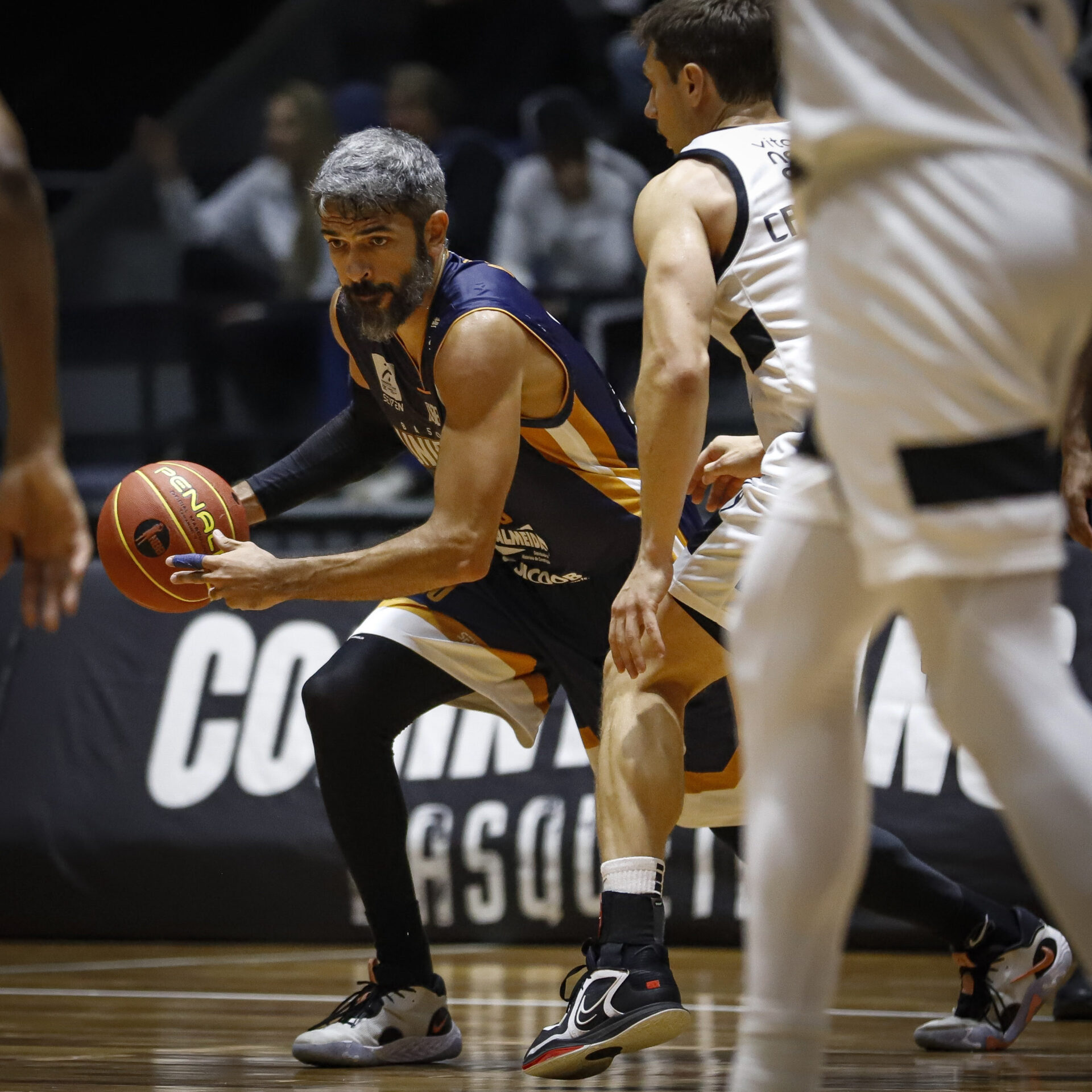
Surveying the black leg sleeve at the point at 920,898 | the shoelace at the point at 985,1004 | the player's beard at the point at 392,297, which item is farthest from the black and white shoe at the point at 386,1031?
the player's beard at the point at 392,297

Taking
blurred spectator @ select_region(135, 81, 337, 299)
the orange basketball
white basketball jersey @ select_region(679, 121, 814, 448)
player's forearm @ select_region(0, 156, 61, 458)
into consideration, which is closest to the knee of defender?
the orange basketball

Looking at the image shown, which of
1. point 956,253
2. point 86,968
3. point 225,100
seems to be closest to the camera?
point 956,253

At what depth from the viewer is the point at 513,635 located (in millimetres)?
3869

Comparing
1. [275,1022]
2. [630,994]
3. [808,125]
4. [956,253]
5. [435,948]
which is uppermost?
[808,125]

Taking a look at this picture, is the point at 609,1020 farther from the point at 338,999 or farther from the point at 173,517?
the point at 338,999

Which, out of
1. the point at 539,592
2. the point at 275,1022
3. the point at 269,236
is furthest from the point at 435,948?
the point at 269,236

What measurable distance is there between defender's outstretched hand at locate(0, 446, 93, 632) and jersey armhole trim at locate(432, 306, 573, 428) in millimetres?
1691

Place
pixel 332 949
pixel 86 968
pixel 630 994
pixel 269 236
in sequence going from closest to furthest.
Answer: pixel 630 994, pixel 86 968, pixel 332 949, pixel 269 236

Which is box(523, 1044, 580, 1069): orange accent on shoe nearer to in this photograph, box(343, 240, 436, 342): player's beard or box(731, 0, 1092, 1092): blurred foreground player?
box(731, 0, 1092, 1092): blurred foreground player

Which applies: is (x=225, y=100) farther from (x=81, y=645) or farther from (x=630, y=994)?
(x=630, y=994)

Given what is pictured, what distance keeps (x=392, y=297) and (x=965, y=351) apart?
1945mm

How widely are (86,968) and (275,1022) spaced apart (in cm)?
132

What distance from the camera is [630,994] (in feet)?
10.2

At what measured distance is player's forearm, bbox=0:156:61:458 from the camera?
183 cm
